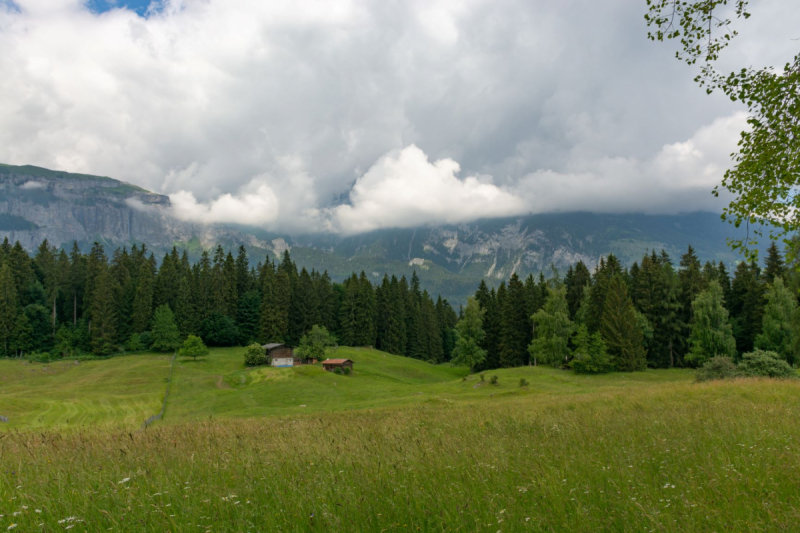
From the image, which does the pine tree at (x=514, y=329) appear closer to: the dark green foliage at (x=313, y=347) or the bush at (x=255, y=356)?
the dark green foliage at (x=313, y=347)

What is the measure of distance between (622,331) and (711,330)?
1138cm

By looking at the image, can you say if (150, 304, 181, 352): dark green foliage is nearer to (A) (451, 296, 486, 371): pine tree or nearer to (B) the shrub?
(B) the shrub

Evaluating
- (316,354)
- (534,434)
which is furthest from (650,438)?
(316,354)

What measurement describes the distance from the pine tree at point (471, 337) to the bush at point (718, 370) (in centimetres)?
4430

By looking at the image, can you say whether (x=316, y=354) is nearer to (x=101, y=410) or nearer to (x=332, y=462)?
(x=101, y=410)

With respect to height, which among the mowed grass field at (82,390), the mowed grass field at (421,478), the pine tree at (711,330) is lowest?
the mowed grass field at (82,390)

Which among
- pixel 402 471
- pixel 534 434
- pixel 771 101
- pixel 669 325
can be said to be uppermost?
pixel 771 101

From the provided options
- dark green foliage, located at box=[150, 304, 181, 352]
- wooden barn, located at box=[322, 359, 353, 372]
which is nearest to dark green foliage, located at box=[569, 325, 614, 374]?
wooden barn, located at box=[322, 359, 353, 372]

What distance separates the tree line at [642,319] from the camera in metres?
59.4

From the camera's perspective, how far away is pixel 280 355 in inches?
3189

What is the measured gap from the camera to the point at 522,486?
585 cm

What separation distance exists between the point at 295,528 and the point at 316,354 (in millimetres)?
78252

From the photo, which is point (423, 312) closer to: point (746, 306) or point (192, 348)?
point (192, 348)

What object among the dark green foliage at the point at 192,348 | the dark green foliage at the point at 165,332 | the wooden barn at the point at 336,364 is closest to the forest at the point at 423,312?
the dark green foliage at the point at 165,332
